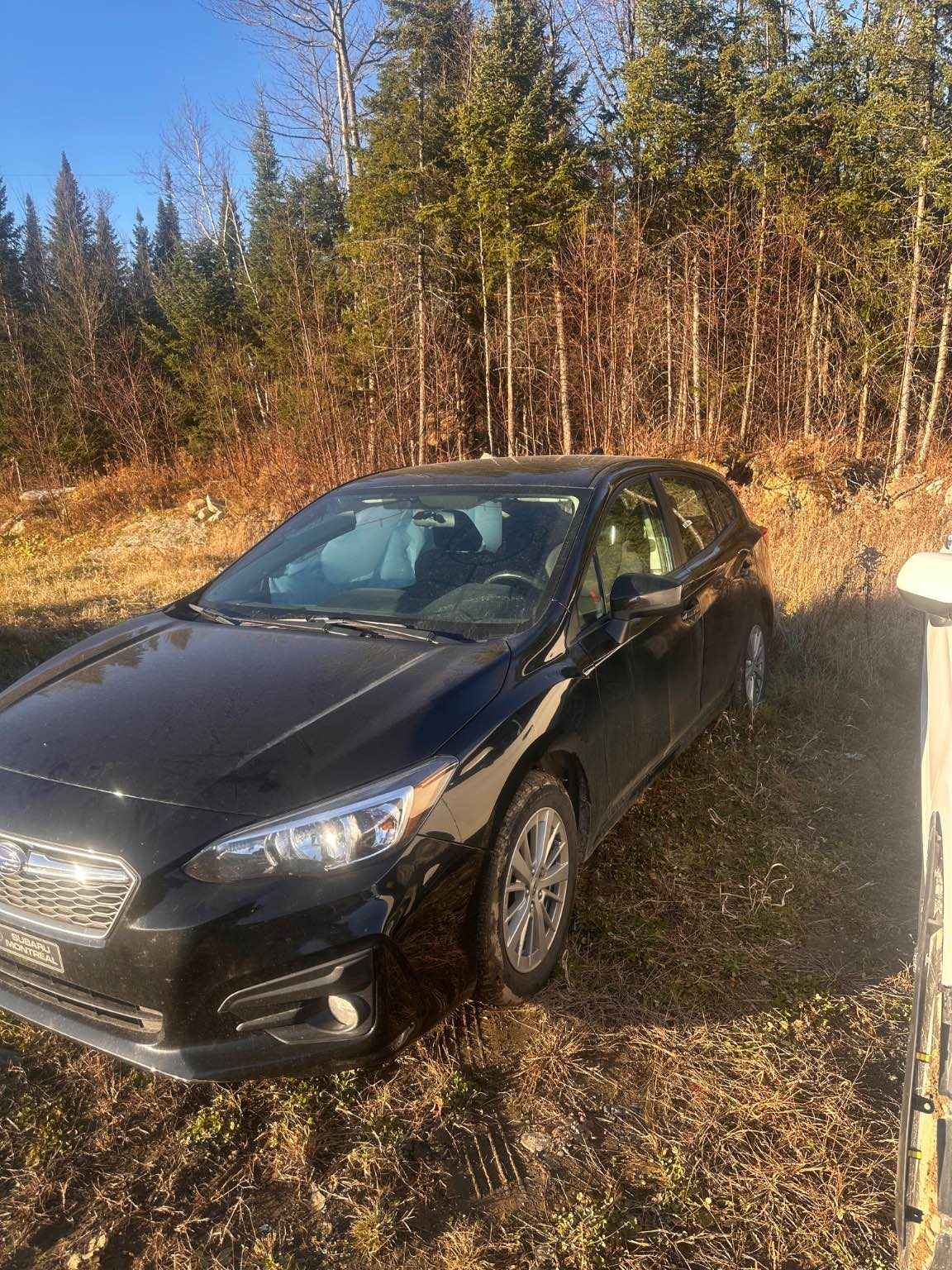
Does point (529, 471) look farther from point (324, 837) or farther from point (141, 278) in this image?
point (141, 278)

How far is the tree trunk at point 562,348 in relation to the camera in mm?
14516

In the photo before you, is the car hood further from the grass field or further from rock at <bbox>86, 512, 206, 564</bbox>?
rock at <bbox>86, 512, 206, 564</bbox>

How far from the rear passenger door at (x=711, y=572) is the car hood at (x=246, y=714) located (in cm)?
166

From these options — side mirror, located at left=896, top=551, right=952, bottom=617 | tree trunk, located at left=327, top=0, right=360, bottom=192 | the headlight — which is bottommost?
the headlight

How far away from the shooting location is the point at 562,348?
14.6 meters

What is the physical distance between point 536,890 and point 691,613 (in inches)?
69.7

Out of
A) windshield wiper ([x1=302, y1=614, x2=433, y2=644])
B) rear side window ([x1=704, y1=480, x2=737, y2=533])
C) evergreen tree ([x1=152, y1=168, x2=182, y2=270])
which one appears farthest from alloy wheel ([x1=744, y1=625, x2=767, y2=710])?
evergreen tree ([x1=152, y1=168, x2=182, y2=270])

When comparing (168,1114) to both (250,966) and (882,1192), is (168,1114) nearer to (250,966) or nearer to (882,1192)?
(250,966)

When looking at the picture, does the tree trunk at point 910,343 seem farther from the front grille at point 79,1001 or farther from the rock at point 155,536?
the front grille at point 79,1001

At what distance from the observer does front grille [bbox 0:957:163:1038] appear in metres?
2.11

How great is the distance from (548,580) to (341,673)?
2.89ft

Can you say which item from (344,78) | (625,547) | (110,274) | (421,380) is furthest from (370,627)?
(110,274)

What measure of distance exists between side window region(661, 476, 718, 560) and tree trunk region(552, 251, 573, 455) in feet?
32.8

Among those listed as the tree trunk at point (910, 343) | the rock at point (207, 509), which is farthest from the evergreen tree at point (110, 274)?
the tree trunk at point (910, 343)
